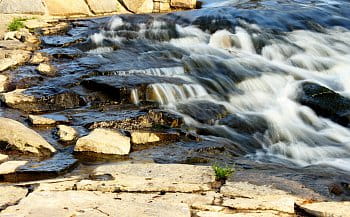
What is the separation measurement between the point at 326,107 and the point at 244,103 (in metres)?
1.47

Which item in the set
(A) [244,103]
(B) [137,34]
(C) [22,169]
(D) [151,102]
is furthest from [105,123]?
(B) [137,34]

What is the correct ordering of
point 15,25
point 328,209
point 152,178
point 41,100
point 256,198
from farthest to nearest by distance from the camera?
point 15,25 → point 41,100 → point 152,178 → point 256,198 → point 328,209

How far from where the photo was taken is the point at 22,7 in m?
15.6

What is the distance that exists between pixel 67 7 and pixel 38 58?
700 cm

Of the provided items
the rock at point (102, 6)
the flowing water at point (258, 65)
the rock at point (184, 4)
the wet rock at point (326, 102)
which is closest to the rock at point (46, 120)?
the flowing water at point (258, 65)

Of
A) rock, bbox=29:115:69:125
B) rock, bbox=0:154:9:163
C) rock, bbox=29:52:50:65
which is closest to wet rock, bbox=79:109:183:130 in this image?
rock, bbox=29:115:69:125

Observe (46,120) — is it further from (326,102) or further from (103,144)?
(326,102)

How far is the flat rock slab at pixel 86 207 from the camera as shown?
371 cm

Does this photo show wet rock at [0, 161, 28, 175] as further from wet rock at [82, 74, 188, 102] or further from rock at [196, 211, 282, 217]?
wet rock at [82, 74, 188, 102]

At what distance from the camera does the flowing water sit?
699 centimetres

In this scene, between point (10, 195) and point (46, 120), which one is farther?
point (46, 120)

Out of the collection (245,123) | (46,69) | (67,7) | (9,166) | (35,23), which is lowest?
(245,123)

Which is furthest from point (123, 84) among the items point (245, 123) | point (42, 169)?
point (42, 169)

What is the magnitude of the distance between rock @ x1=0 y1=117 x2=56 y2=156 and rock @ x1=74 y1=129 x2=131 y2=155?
39 centimetres
